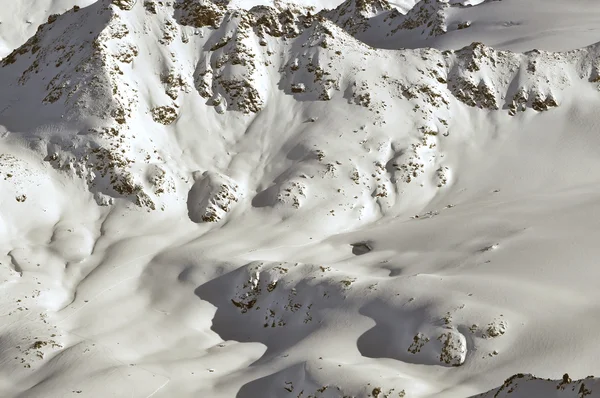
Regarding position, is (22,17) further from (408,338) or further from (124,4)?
(408,338)

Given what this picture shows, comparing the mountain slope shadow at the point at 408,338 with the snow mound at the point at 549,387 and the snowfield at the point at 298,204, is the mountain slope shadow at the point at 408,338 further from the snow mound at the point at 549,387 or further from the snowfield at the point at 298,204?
the snow mound at the point at 549,387

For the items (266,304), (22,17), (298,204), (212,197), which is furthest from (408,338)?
(22,17)

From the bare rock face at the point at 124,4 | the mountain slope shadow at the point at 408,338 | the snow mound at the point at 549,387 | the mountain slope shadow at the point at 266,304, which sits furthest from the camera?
the bare rock face at the point at 124,4

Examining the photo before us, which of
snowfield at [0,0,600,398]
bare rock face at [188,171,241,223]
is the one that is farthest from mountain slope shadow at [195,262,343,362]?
bare rock face at [188,171,241,223]

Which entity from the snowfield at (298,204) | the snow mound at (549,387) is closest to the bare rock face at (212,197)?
the snowfield at (298,204)

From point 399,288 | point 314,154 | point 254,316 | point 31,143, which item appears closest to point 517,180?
point 314,154

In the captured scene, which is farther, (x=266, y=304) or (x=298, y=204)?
(x=298, y=204)

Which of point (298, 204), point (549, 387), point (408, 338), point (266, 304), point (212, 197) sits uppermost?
point (212, 197)

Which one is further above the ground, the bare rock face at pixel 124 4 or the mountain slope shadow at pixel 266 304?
the bare rock face at pixel 124 4
